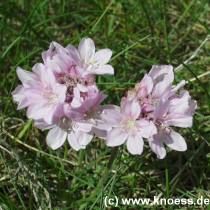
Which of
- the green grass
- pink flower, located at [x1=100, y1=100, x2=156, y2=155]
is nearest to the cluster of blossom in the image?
pink flower, located at [x1=100, y1=100, x2=156, y2=155]

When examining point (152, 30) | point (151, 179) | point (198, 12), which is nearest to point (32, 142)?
point (151, 179)

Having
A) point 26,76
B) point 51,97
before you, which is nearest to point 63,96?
point 51,97

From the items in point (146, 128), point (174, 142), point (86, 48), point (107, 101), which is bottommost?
point (107, 101)

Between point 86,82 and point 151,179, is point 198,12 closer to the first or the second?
point 151,179

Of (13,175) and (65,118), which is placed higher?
(65,118)

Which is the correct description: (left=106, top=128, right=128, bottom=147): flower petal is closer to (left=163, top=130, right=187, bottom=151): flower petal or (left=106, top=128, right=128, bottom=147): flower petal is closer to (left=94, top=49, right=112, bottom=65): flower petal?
(left=163, top=130, right=187, bottom=151): flower petal

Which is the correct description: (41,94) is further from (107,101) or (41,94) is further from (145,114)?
(107,101)
